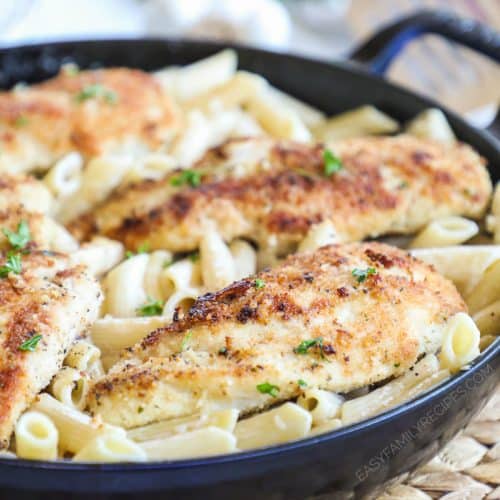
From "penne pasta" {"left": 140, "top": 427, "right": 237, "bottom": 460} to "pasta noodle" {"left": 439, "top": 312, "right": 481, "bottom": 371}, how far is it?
71cm

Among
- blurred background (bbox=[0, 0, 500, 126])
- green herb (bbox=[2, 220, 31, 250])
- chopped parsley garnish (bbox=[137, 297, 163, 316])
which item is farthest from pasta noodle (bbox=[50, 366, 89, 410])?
blurred background (bbox=[0, 0, 500, 126])

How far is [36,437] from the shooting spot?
238 cm

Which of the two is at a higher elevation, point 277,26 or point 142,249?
point 277,26

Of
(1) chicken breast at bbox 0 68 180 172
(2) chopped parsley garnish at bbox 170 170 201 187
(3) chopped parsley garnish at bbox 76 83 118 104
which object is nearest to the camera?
(2) chopped parsley garnish at bbox 170 170 201 187

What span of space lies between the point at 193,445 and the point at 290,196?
4.34 feet

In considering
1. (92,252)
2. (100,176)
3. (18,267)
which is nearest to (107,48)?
(100,176)

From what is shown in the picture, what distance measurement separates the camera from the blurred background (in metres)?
6.22

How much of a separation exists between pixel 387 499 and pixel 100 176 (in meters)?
1.72

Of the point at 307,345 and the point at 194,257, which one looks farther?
the point at 194,257

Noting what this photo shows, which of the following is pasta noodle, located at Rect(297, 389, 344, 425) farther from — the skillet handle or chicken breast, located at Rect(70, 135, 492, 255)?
the skillet handle

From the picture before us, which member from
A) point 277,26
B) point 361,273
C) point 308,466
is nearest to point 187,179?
point 361,273

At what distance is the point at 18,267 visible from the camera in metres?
2.87

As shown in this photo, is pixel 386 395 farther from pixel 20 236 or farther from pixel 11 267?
pixel 20 236

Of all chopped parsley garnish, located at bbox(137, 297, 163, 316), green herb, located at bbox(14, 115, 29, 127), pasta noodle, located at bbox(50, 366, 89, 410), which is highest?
green herb, located at bbox(14, 115, 29, 127)
